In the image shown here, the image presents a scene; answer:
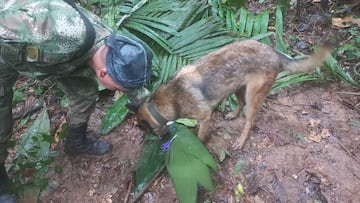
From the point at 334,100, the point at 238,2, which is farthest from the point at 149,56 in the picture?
the point at 238,2

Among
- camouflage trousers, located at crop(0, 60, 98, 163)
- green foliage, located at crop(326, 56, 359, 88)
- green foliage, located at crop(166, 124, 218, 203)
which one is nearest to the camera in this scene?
camouflage trousers, located at crop(0, 60, 98, 163)

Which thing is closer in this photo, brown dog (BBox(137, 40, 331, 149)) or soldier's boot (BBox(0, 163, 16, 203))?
soldier's boot (BBox(0, 163, 16, 203))

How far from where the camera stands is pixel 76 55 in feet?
9.11

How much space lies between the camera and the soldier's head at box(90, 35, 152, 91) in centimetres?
281

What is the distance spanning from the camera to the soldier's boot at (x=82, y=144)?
390 centimetres

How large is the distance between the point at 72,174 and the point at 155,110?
1044 mm

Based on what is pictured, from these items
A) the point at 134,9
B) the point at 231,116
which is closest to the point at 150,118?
the point at 231,116

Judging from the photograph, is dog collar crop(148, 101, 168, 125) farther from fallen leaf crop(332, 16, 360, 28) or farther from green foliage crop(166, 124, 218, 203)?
fallen leaf crop(332, 16, 360, 28)

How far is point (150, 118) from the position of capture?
3.55m

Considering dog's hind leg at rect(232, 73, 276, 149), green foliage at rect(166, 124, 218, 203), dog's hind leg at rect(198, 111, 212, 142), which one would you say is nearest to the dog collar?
green foliage at rect(166, 124, 218, 203)

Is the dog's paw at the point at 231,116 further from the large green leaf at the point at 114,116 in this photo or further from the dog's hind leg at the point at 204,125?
the large green leaf at the point at 114,116

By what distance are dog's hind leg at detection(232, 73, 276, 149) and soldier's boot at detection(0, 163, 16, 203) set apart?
1.89 metres

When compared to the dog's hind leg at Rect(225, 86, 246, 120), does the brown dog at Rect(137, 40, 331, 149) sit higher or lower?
higher

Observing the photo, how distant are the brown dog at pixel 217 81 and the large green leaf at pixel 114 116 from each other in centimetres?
72
